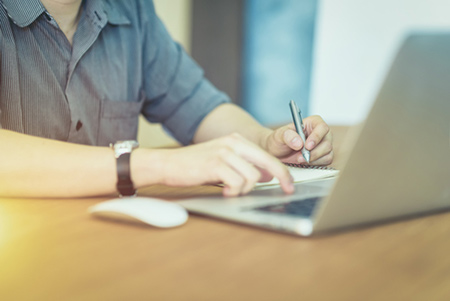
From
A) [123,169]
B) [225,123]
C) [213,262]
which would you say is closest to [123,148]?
[123,169]

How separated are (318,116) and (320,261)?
54 cm

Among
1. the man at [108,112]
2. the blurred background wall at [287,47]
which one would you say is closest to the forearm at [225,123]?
the man at [108,112]

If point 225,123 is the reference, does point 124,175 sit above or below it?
above

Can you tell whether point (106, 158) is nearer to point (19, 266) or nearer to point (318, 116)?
point (19, 266)

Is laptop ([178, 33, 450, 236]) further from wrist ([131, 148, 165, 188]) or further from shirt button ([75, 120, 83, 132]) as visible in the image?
shirt button ([75, 120, 83, 132])

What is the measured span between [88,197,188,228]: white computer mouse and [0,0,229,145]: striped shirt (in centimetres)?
55

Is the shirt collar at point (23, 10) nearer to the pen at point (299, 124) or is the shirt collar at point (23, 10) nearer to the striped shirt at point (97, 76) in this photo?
the striped shirt at point (97, 76)

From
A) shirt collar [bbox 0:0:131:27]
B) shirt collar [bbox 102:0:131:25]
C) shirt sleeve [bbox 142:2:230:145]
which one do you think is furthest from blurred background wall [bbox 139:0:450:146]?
shirt collar [bbox 0:0:131:27]

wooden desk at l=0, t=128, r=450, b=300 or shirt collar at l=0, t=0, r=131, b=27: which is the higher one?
shirt collar at l=0, t=0, r=131, b=27

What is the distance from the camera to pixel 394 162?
0.46 meters

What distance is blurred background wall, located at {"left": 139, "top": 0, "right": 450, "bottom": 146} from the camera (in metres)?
3.10

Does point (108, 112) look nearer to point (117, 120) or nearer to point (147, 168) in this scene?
point (117, 120)

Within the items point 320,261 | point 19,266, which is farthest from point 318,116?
point 19,266

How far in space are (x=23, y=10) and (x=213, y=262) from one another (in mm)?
767
